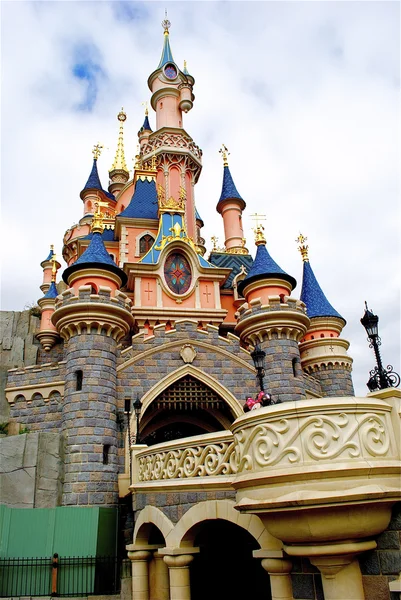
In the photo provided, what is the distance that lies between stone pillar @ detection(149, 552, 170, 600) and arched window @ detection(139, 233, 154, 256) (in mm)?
15456

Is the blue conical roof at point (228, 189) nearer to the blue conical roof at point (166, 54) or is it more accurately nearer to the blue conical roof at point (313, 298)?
the blue conical roof at point (166, 54)

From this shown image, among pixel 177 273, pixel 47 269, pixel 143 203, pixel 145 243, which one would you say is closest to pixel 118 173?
pixel 47 269

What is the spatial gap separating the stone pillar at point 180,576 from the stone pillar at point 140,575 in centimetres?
169

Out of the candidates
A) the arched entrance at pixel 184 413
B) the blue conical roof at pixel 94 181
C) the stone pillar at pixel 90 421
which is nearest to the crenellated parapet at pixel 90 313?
the stone pillar at pixel 90 421

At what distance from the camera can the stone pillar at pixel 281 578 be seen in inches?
260

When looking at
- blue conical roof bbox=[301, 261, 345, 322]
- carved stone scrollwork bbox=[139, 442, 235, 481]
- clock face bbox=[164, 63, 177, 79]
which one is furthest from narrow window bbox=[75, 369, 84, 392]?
clock face bbox=[164, 63, 177, 79]

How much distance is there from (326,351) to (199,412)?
6554 millimetres

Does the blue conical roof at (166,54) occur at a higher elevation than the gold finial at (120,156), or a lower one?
lower

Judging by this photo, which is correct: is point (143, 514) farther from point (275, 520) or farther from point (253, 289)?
point (253, 289)

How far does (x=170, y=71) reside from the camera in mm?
28672

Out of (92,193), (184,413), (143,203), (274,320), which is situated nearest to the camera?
(274,320)

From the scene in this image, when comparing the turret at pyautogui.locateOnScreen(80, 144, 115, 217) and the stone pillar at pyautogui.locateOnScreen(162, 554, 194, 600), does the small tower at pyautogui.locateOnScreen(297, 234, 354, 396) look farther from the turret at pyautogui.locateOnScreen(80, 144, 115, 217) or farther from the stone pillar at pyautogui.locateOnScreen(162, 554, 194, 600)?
the turret at pyautogui.locateOnScreen(80, 144, 115, 217)

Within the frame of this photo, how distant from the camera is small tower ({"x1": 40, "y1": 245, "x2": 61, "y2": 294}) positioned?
104 ft

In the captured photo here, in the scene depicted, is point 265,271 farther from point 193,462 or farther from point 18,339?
point 18,339
